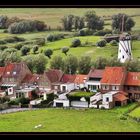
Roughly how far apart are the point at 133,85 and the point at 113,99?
11.0 inches

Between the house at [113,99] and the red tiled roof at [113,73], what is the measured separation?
0.47 ft

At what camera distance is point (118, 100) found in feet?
12.8

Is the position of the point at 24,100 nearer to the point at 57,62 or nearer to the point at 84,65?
the point at 57,62

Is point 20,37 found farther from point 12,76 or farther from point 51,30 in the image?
point 12,76

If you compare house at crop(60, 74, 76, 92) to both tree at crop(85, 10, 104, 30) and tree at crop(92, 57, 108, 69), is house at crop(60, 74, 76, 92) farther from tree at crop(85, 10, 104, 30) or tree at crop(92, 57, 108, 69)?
tree at crop(85, 10, 104, 30)

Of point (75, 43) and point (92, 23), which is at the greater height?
point (92, 23)

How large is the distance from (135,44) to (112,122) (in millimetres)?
818

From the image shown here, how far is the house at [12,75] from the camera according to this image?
409cm

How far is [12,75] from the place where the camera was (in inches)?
169

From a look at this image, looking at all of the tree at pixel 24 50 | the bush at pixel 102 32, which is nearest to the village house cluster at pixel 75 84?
the tree at pixel 24 50

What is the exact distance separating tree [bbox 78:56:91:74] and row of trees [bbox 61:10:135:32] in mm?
415

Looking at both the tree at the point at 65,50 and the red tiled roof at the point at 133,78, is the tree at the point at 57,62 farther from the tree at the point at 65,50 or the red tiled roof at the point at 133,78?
the red tiled roof at the point at 133,78

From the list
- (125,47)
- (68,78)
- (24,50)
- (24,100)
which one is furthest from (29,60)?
(125,47)

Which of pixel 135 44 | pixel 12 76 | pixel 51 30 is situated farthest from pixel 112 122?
pixel 12 76
